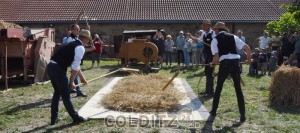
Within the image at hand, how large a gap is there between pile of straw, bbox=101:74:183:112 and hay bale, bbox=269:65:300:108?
6.98 feet

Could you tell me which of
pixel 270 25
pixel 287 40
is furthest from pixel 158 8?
pixel 287 40

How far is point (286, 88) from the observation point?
859cm

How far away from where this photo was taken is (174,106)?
7.88 meters

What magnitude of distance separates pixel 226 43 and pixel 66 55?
9.26ft

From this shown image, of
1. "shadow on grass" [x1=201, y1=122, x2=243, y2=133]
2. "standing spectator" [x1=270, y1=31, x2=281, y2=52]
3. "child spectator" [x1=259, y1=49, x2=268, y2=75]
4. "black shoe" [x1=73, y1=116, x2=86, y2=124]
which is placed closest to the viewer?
"shadow on grass" [x1=201, y1=122, x2=243, y2=133]

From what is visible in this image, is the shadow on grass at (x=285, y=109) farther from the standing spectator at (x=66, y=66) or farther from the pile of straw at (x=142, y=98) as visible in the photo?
the standing spectator at (x=66, y=66)

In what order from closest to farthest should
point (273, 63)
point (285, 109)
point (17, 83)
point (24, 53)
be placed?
point (285, 109), point (24, 53), point (17, 83), point (273, 63)

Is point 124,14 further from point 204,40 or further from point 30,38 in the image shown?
point 204,40

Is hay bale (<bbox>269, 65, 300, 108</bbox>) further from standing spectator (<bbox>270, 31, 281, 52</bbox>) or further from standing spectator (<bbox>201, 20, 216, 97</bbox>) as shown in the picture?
standing spectator (<bbox>270, 31, 281, 52</bbox>)

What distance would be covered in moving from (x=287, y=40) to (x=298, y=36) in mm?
1010

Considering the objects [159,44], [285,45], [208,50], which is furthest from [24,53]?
[285,45]

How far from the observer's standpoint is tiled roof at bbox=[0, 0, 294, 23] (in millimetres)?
25359

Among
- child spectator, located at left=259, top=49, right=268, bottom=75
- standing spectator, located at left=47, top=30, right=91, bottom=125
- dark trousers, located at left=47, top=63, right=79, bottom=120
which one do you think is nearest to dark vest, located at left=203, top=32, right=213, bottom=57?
standing spectator, located at left=47, top=30, right=91, bottom=125

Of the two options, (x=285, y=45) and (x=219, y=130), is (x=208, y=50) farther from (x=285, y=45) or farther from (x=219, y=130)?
(x=285, y=45)
